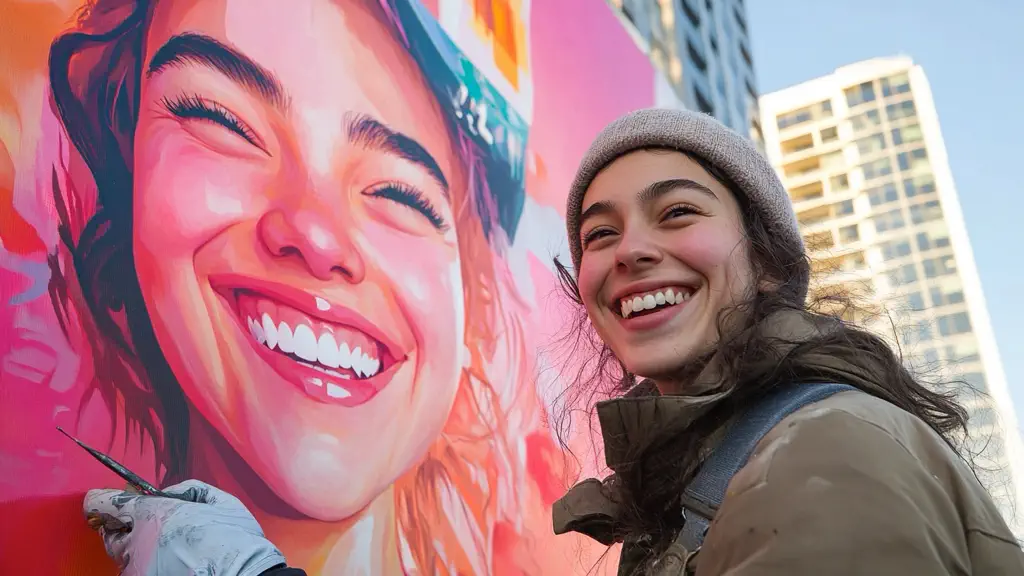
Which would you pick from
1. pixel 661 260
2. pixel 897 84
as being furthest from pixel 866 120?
pixel 661 260

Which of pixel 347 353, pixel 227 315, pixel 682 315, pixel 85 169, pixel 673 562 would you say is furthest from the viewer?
pixel 347 353

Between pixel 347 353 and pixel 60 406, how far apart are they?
0.64 meters

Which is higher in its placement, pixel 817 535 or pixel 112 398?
pixel 112 398

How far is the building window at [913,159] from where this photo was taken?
106ft

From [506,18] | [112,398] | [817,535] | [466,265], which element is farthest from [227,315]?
[506,18]

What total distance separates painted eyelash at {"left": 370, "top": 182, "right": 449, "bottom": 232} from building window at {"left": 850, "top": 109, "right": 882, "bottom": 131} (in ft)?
116

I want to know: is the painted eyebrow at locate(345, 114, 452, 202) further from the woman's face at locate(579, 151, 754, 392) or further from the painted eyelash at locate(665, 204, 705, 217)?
the painted eyelash at locate(665, 204, 705, 217)

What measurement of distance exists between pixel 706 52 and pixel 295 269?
9.92m

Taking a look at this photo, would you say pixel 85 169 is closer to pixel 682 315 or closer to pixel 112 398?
pixel 112 398

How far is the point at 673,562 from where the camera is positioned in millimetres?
794

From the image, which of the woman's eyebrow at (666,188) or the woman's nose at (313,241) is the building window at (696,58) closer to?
the woman's nose at (313,241)

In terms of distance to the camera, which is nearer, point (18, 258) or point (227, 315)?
point (18, 258)

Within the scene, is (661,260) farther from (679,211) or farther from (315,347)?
(315,347)

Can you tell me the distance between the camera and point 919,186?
32.2 meters
